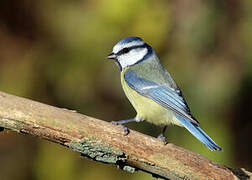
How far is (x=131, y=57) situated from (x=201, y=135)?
0.82 meters

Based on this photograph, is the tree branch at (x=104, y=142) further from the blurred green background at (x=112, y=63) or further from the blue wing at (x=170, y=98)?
the blurred green background at (x=112, y=63)

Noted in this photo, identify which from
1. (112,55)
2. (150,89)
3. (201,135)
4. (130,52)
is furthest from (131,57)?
(201,135)

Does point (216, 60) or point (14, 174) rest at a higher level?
point (216, 60)

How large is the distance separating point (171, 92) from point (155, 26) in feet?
1.76

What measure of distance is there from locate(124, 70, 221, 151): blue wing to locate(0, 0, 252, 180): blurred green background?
242 mm

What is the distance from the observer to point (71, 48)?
243 cm

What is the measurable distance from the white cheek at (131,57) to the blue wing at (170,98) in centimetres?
13

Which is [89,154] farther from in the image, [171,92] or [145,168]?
[171,92]

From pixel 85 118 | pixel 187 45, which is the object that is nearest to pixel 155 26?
pixel 187 45

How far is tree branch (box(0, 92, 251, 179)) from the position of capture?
5.42 ft

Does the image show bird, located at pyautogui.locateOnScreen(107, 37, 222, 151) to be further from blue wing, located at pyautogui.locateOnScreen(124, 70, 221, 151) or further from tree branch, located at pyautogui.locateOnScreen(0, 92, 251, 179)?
tree branch, located at pyautogui.locateOnScreen(0, 92, 251, 179)

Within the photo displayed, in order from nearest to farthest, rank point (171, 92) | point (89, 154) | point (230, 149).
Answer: point (89, 154) → point (171, 92) → point (230, 149)

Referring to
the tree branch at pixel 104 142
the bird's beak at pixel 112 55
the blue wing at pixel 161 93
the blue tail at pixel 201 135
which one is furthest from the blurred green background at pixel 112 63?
the tree branch at pixel 104 142

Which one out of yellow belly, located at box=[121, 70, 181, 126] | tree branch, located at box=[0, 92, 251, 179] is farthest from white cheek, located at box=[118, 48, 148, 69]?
tree branch, located at box=[0, 92, 251, 179]
